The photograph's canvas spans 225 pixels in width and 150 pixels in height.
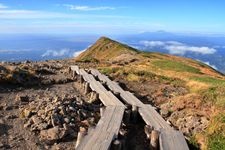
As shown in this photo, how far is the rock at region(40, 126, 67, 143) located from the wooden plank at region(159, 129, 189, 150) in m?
3.97

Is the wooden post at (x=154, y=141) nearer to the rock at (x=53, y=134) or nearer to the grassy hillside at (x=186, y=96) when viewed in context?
the grassy hillside at (x=186, y=96)

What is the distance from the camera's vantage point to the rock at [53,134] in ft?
50.8

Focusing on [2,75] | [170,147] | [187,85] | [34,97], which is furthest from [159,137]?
[187,85]

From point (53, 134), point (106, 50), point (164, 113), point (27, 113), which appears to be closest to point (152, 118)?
point (164, 113)

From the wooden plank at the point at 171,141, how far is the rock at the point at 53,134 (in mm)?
3973

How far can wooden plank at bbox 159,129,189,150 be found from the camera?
1374 centimetres

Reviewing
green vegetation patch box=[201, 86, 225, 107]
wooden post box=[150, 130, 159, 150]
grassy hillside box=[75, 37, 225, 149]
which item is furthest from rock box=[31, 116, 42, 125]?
green vegetation patch box=[201, 86, 225, 107]

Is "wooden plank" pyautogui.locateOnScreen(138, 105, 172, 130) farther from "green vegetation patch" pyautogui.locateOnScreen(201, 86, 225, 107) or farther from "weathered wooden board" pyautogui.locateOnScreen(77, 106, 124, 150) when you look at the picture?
"green vegetation patch" pyautogui.locateOnScreen(201, 86, 225, 107)

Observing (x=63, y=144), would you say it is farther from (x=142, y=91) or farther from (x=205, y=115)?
(x=142, y=91)

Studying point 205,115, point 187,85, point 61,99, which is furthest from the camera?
point 187,85

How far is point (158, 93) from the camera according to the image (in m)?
28.5

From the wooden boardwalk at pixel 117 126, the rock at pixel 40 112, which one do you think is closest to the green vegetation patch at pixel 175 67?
the wooden boardwalk at pixel 117 126

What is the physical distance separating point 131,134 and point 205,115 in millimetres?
3853

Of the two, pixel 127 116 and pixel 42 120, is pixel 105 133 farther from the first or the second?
pixel 127 116
